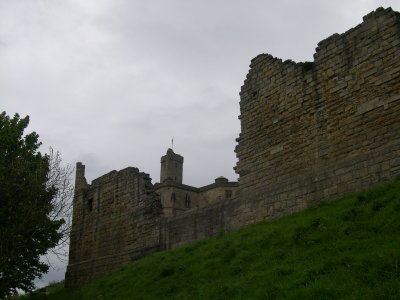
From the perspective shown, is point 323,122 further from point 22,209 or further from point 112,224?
point 112,224

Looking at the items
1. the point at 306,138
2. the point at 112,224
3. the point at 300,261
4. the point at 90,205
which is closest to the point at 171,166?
the point at 90,205

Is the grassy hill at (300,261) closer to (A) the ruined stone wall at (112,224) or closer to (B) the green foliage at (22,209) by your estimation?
(B) the green foliage at (22,209)

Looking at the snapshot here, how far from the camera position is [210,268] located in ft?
38.2

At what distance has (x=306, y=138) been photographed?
551 inches

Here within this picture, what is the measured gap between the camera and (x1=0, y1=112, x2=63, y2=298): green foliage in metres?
14.5

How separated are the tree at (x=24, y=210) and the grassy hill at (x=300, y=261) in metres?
2.85

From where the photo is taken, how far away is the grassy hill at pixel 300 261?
766 cm

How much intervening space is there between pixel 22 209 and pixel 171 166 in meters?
44.8

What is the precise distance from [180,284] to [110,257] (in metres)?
9.53

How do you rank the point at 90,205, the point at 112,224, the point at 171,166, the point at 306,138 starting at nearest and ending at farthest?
the point at 306,138 → the point at 112,224 → the point at 90,205 → the point at 171,166

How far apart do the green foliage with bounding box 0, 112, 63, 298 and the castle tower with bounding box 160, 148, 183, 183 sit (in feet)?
130

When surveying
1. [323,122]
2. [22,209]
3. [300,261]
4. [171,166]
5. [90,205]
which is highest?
[171,166]

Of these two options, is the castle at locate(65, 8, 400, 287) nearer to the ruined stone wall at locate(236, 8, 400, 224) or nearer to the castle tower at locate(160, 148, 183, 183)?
the ruined stone wall at locate(236, 8, 400, 224)

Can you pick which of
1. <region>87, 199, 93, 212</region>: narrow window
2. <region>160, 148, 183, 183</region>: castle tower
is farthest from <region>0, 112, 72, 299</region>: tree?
<region>160, 148, 183, 183</region>: castle tower
